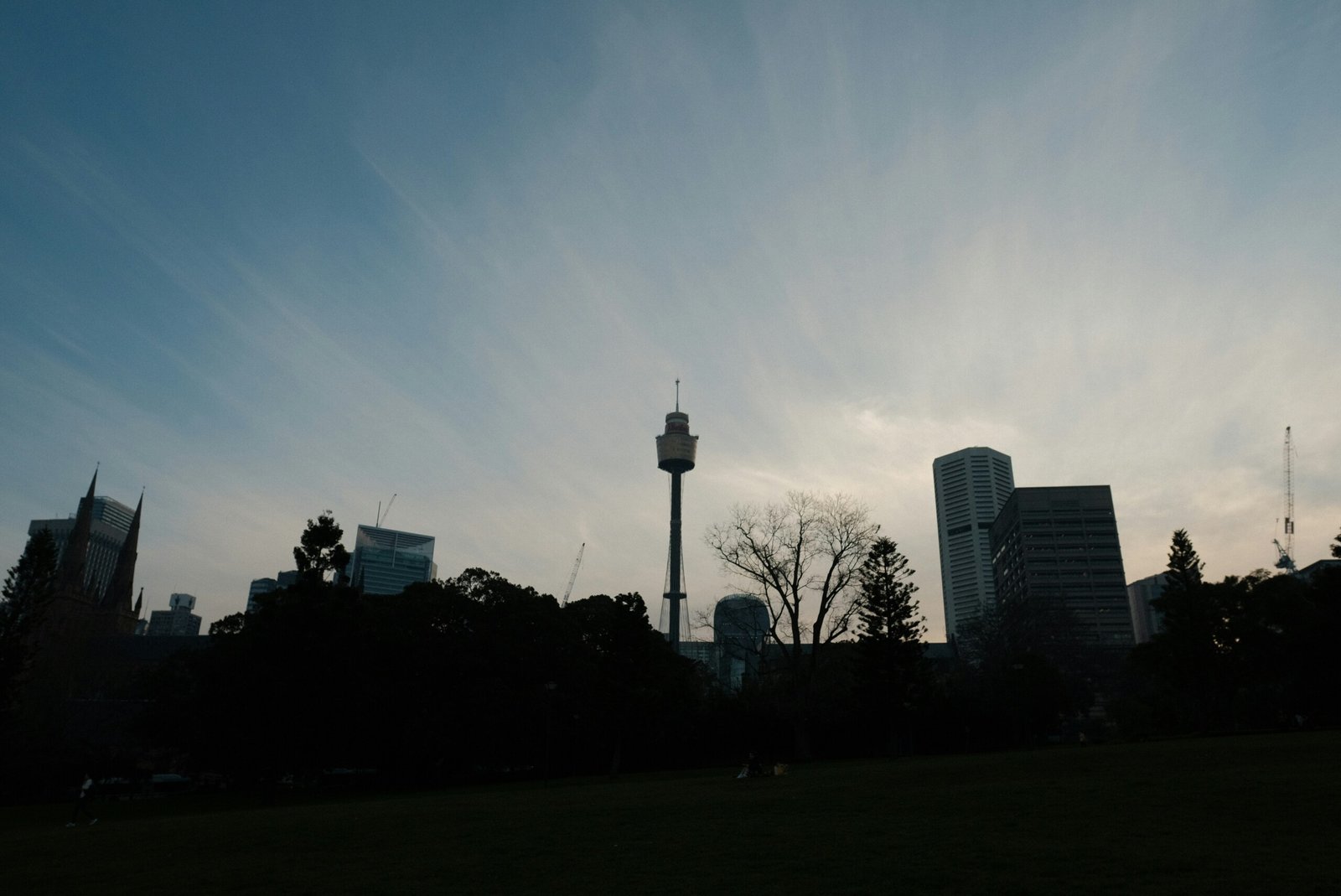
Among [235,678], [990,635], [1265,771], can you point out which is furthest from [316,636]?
[990,635]

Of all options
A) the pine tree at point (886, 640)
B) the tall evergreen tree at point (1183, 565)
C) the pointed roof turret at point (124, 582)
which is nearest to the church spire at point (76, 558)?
the pointed roof turret at point (124, 582)

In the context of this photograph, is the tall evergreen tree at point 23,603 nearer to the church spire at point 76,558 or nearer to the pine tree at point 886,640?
the pine tree at point 886,640

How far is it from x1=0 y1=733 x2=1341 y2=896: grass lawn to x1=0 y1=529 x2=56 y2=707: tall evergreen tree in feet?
134

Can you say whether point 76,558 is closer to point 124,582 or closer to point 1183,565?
point 124,582


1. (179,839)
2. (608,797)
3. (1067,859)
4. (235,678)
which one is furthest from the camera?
(235,678)

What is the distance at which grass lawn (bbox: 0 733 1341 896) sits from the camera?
11.9 meters

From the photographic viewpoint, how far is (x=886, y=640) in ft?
187

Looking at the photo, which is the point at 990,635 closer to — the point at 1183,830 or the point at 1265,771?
the point at 1265,771

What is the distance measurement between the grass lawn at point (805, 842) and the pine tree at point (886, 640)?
2929cm

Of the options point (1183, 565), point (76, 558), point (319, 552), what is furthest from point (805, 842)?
point (76, 558)

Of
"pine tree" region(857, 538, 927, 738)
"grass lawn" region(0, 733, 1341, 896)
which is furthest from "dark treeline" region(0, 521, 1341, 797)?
"grass lawn" region(0, 733, 1341, 896)

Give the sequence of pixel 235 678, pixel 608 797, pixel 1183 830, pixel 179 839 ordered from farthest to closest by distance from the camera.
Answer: pixel 235 678 < pixel 608 797 < pixel 179 839 < pixel 1183 830

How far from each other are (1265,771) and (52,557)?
7500 cm

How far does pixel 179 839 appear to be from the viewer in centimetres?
2123
